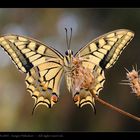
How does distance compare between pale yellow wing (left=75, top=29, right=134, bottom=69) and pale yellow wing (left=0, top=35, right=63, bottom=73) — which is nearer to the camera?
pale yellow wing (left=75, top=29, right=134, bottom=69)

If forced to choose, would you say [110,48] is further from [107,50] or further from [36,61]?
[36,61]

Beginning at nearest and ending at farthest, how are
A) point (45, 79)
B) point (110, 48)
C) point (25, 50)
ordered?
point (110, 48) < point (25, 50) < point (45, 79)

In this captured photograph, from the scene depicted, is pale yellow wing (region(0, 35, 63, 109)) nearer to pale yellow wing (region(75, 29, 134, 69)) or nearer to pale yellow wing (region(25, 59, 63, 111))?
pale yellow wing (region(25, 59, 63, 111))

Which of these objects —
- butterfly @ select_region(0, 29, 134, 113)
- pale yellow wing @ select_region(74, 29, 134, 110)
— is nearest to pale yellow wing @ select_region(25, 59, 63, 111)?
butterfly @ select_region(0, 29, 134, 113)

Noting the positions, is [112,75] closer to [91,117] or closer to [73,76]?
[91,117]

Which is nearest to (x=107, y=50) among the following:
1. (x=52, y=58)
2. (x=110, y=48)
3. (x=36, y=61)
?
(x=110, y=48)

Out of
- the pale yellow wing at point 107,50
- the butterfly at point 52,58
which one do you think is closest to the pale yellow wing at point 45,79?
the butterfly at point 52,58

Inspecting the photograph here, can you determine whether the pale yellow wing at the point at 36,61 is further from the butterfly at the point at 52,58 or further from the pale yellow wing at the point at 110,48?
the pale yellow wing at the point at 110,48

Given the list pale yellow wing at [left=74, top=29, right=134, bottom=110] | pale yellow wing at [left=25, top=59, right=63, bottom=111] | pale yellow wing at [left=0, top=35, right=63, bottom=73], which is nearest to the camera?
pale yellow wing at [left=74, top=29, right=134, bottom=110]
